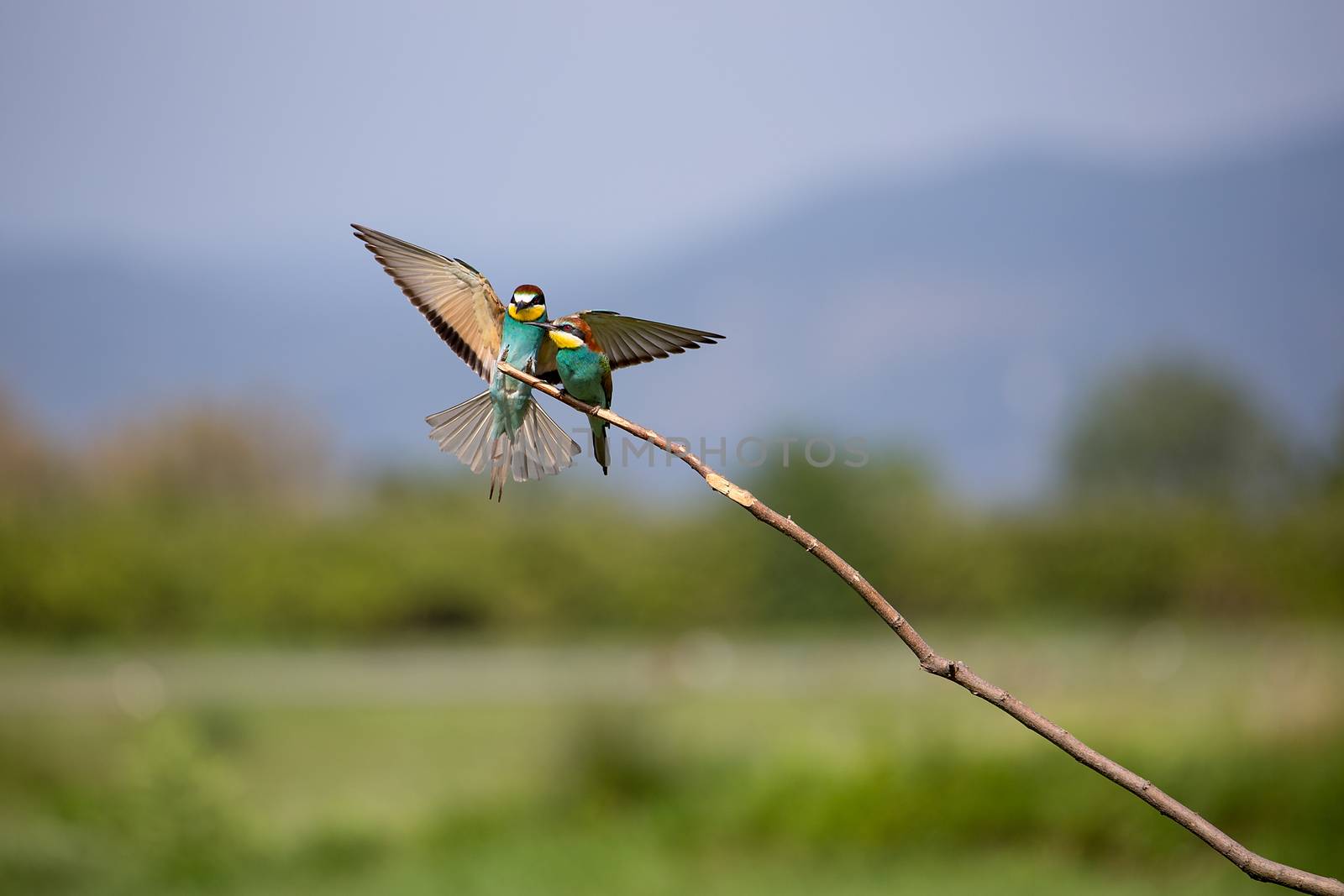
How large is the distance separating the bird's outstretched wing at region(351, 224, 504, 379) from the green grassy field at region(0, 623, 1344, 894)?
534cm

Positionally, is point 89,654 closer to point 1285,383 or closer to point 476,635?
point 476,635

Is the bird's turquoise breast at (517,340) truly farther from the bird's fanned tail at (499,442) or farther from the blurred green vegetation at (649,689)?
the blurred green vegetation at (649,689)

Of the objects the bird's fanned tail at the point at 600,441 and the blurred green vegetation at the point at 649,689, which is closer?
the bird's fanned tail at the point at 600,441

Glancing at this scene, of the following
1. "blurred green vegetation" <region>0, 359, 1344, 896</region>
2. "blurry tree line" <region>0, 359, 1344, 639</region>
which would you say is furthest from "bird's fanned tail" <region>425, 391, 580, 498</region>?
"blurry tree line" <region>0, 359, 1344, 639</region>

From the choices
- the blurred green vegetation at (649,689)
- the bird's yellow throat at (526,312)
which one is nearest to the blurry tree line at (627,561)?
the blurred green vegetation at (649,689)

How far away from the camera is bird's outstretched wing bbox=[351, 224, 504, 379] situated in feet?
6.07

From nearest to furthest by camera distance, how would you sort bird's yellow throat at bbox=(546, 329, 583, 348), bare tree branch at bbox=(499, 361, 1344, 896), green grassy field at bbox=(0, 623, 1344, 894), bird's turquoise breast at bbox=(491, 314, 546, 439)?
Result: bare tree branch at bbox=(499, 361, 1344, 896) → bird's yellow throat at bbox=(546, 329, 583, 348) → bird's turquoise breast at bbox=(491, 314, 546, 439) → green grassy field at bbox=(0, 623, 1344, 894)

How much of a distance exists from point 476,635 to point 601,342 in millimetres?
20638

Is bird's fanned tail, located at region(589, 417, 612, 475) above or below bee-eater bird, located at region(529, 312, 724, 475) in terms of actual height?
below

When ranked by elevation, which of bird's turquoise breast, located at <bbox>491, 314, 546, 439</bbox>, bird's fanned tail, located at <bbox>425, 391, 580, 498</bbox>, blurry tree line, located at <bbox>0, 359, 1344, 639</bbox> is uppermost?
bird's turquoise breast, located at <bbox>491, 314, 546, 439</bbox>

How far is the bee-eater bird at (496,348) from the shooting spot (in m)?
1.84

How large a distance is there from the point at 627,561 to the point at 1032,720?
68.5ft

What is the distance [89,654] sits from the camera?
20.0 metres

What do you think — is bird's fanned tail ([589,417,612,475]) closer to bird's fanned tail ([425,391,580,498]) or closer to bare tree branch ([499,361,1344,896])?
bird's fanned tail ([425,391,580,498])
